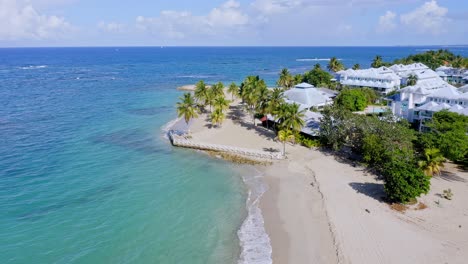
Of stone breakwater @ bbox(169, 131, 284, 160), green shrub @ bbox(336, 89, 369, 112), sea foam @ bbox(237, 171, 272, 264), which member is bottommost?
sea foam @ bbox(237, 171, 272, 264)

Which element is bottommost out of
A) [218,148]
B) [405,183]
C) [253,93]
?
[218,148]

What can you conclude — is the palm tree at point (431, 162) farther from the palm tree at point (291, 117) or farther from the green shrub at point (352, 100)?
the green shrub at point (352, 100)

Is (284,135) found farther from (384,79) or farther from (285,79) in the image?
(384,79)

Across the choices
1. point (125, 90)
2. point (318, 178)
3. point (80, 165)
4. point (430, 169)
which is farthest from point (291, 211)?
point (125, 90)

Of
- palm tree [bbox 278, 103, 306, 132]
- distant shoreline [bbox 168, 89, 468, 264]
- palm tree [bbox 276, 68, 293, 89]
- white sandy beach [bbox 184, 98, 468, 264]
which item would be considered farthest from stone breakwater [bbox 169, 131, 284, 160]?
palm tree [bbox 276, 68, 293, 89]

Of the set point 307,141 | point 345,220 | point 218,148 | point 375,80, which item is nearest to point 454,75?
point 375,80

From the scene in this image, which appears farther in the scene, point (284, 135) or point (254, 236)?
point (284, 135)

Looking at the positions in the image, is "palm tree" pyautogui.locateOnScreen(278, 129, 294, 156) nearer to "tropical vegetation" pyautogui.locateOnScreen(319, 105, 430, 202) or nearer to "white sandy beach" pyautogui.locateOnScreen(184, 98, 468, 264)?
"white sandy beach" pyautogui.locateOnScreen(184, 98, 468, 264)
